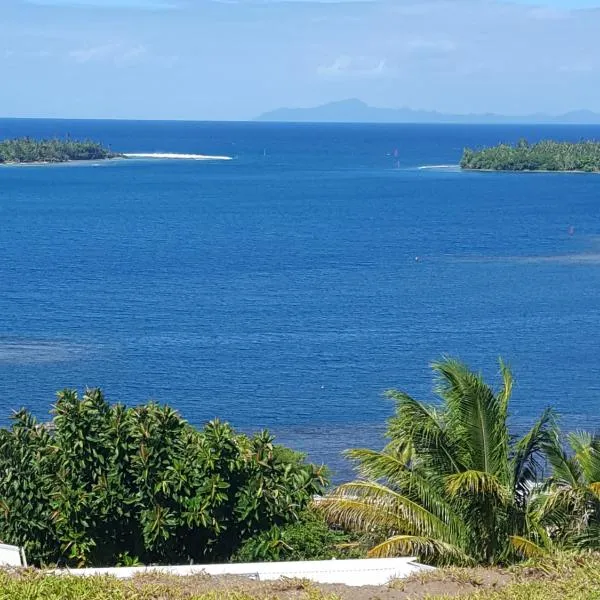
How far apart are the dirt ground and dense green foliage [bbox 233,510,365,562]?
4.75 m

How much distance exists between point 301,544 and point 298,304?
47.5 m

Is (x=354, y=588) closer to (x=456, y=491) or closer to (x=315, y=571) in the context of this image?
(x=315, y=571)

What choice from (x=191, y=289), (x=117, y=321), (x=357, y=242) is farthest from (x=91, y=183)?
(x=117, y=321)

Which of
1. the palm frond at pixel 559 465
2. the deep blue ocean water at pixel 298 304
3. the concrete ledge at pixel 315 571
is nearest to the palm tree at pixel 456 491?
the palm frond at pixel 559 465

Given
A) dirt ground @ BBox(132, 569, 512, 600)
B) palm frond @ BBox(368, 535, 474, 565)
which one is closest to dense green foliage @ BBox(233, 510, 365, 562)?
palm frond @ BBox(368, 535, 474, 565)

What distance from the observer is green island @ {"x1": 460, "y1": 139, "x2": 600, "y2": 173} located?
190m

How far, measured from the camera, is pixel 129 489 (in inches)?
730

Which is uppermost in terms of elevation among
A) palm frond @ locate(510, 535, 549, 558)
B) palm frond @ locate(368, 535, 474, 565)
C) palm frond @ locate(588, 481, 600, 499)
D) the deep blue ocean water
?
palm frond @ locate(588, 481, 600, 499)

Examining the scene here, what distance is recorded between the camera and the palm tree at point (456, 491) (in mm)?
16891

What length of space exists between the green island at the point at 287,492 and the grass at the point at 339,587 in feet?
8.01

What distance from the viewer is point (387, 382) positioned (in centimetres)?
4888

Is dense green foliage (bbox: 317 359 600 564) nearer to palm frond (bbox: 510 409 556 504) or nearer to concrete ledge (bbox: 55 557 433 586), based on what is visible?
palm frond (bbox: 510 409 556 504)

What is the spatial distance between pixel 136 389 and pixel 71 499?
97.9 ft

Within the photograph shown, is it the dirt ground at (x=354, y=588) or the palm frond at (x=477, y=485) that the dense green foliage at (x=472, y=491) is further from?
the dirt ground at (x=354, y=588)
